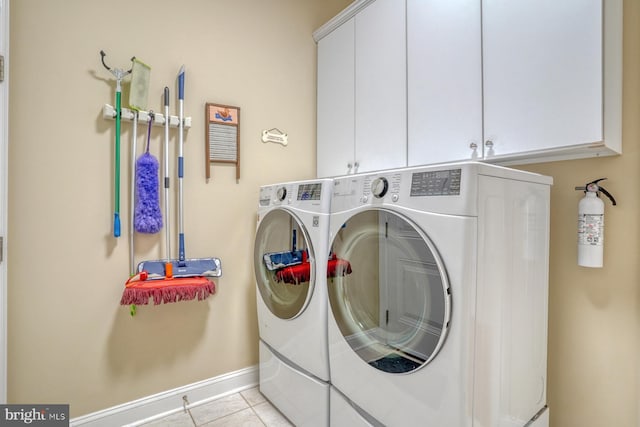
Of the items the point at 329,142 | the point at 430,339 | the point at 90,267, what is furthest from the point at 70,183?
the point at 430,339

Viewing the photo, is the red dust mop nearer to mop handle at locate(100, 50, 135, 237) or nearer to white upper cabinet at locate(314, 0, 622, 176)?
mop handle at locate(100, 50, 135, 237)

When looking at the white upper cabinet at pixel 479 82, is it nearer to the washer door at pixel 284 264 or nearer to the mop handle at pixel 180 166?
the washer door at pixel 284 264

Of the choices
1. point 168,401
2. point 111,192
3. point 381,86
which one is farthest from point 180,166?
point 168,401

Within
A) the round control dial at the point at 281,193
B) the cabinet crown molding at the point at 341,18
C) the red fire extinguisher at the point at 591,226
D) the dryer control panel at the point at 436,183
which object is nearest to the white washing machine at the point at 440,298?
the dryer control panel at the point at 436,183

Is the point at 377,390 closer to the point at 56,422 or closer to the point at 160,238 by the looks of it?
the point at 160,238

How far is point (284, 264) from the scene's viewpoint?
5.41 feet

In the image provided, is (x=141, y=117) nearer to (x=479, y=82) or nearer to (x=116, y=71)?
(x=116, y=71)

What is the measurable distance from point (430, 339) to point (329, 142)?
1.50m

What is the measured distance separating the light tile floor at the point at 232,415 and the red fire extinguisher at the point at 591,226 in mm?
1618

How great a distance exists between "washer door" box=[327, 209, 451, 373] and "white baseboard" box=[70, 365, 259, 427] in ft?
3.54

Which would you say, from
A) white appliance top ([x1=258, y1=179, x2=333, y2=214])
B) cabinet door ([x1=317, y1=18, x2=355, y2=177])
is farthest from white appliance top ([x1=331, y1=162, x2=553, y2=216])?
cabinet door ([x1=317, y1=18, x2=355, y2=177])

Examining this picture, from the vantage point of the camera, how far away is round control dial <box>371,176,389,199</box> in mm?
1144

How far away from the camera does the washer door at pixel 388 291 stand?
102 cm

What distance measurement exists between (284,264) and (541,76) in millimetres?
1390
